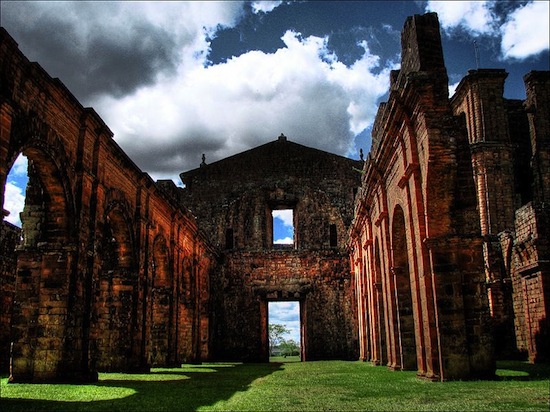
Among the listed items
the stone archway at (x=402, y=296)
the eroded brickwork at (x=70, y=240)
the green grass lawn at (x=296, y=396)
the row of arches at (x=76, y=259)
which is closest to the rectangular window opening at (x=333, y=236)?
the row of arches at (x=76, y=259)

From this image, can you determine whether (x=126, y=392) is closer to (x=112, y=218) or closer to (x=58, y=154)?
(x=58, y=154)

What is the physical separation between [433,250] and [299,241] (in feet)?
59.3

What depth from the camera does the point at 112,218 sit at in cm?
1482

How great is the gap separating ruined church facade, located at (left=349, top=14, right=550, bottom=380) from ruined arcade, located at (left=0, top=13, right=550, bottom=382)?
1.6 inches

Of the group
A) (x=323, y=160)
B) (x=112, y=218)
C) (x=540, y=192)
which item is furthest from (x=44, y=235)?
(x=540, y=192)

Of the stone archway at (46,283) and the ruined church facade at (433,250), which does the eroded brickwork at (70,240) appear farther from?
the ruined church facade at (433,250)

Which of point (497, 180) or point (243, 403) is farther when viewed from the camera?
point (497, 180)

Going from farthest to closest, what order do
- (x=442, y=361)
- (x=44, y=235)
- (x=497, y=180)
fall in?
(x=497, y=180) < (x=44, y=235) < (x=442, y=361)

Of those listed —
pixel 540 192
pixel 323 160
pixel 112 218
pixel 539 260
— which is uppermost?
pixel 323 160

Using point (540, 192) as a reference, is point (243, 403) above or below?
below

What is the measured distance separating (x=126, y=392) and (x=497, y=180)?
73.7ft

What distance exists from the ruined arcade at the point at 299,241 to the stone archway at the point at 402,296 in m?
0.05

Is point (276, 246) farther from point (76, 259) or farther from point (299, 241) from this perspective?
point (76, 259)

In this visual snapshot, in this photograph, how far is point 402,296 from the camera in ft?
44.5
